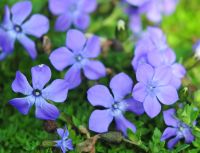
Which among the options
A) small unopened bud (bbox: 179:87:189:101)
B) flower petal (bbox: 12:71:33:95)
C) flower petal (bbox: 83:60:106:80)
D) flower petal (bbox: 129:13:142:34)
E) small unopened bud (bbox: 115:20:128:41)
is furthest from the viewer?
flower petal (bbox: 129:13:142:34)

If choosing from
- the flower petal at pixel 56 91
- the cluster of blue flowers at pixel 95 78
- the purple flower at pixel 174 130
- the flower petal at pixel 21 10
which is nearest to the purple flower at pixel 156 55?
the cluster of blue flowers at pixel 95 78

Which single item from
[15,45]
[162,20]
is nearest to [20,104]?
[15,45]

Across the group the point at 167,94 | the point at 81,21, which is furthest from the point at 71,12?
the point at 167,94

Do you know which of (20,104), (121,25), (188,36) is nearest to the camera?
(20,104)

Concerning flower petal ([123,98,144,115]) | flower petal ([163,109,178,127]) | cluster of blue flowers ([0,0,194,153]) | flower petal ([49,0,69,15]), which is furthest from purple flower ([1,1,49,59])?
flower petal ([163,109,178,127])

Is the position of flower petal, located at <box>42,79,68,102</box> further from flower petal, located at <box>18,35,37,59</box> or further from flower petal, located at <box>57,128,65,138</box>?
flower petal, located at <box>18,35,37,59</box>

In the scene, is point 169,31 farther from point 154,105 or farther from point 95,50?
point 154,105

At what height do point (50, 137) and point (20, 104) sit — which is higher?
point (20, 104)
